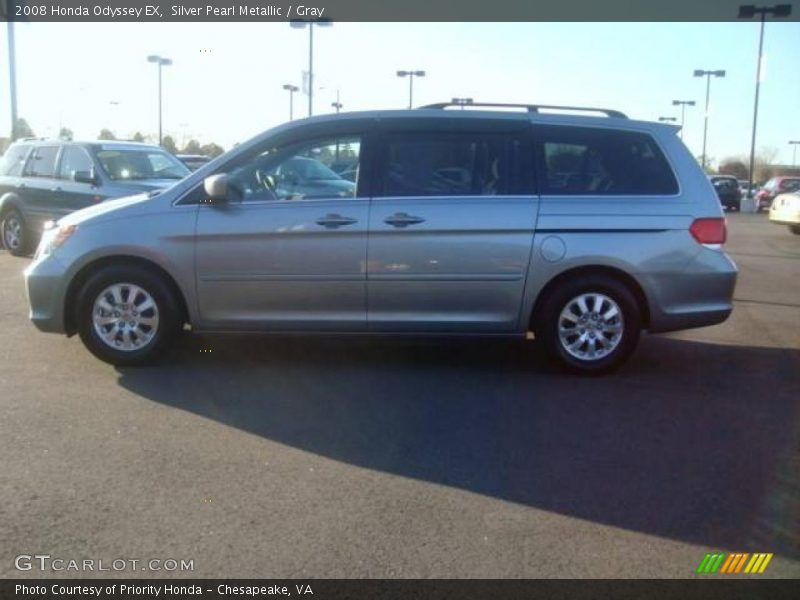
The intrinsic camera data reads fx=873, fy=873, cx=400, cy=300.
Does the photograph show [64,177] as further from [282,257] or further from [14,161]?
[282,257]

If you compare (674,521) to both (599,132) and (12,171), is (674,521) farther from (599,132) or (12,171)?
(12,171)

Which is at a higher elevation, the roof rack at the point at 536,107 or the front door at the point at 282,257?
the roof rack at the point at 536,107

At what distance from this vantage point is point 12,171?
558 inches

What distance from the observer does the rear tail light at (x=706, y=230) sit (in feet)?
21.6

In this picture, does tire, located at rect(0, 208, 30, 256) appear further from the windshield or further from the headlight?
the headlight

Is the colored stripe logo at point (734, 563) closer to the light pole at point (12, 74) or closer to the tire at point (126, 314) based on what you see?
the tire at point (126, 314)

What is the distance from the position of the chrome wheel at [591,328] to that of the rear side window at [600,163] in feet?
2.88

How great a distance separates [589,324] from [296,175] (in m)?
2.50

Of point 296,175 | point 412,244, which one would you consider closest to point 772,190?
point 412,244

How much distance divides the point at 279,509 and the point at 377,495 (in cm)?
50

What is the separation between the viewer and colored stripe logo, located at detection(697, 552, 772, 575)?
12.0 feet
